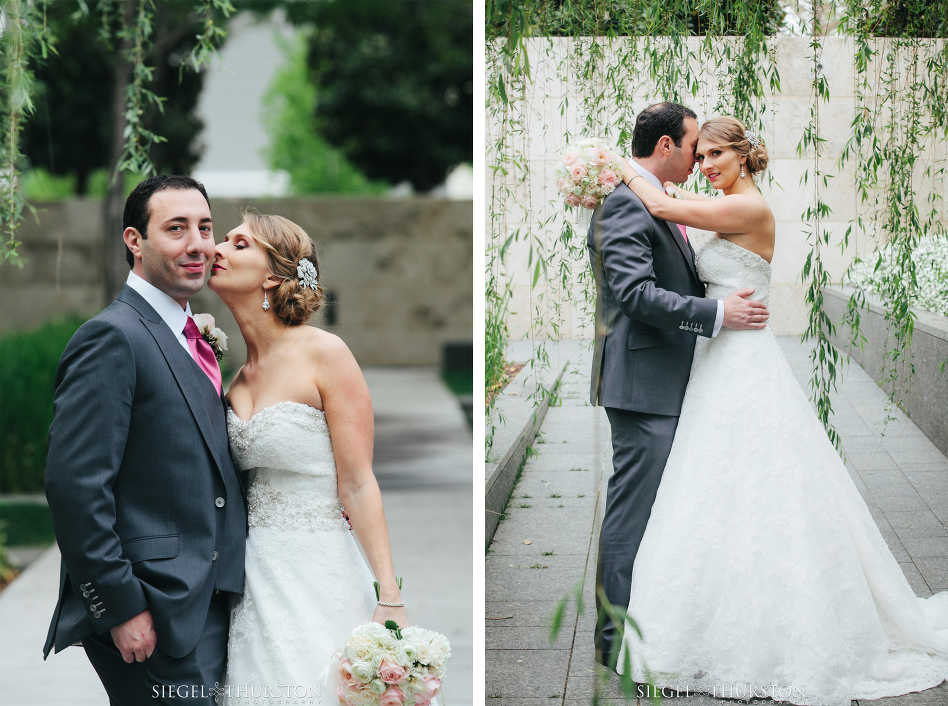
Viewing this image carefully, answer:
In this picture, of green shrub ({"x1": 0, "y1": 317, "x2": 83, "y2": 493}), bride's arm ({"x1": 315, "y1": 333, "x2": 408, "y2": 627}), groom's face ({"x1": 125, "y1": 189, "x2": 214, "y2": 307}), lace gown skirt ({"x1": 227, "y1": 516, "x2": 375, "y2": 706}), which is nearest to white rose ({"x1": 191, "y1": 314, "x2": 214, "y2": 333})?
groom's face ({"x1": 125, "y1": 189, "x2": 214, "y2": 307})

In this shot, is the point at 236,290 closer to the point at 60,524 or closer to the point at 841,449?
the point at 60,524

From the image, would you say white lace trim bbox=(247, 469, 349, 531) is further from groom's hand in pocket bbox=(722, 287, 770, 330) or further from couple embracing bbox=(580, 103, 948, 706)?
groom's hand in pocket bbox=(722, 287, 770, 330)

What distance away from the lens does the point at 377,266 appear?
1241 cm

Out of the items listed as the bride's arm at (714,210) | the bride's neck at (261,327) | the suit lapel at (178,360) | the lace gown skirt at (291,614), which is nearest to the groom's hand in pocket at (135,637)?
the lace gown skirt at (291,614)

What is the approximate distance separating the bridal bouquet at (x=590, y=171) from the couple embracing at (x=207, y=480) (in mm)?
689

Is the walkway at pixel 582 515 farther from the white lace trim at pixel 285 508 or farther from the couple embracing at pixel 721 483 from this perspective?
the white lace trim at pixel 285 508

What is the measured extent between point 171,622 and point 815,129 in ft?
6.52

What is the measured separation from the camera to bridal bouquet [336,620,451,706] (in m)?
2.07

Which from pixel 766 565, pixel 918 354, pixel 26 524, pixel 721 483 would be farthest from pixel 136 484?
pixel 26 524

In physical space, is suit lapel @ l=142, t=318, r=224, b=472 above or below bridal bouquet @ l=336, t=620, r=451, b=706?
above

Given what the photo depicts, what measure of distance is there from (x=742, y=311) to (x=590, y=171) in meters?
0.54

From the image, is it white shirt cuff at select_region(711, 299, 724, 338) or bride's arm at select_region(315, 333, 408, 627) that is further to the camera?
white shirt cuff at select_region(711, 299, 724, 338)

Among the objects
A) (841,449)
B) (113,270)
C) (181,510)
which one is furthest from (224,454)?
(113,270)

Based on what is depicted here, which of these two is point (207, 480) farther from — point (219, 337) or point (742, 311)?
point (742, 311)
